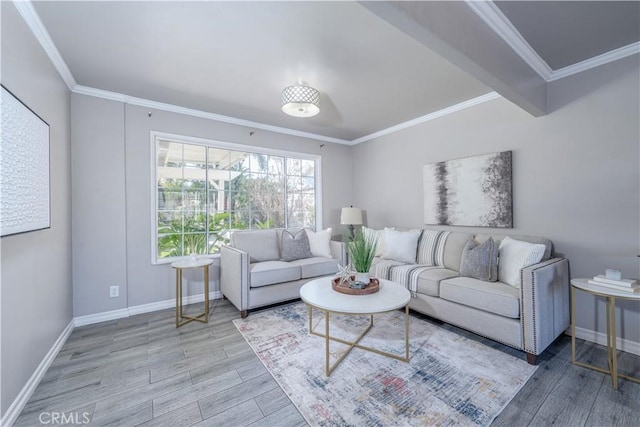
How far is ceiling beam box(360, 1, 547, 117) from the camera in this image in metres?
1.25

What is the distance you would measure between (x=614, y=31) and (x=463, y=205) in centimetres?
184

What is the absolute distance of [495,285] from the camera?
7.62 feet

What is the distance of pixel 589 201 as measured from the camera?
7.66 feet

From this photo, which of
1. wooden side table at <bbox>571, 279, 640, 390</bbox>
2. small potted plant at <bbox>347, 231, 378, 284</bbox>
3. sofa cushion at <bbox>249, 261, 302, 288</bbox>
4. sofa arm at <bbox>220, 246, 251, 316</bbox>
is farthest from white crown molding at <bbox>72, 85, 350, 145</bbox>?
wooden side table at <bbox>571, 279, 640, 390</bbox>

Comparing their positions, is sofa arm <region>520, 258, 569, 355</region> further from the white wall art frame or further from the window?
the window

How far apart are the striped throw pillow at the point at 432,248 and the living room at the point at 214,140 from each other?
30 centimetres

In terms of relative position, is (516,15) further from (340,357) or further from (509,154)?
(340,357)

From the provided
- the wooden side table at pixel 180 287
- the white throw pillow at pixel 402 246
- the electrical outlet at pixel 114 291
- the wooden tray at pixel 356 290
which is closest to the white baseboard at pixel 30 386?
the electrical outlet at pixel 114 291

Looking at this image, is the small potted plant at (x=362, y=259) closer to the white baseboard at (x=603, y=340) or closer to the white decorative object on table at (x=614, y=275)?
the white decorative object on table at (x=614, y=275)

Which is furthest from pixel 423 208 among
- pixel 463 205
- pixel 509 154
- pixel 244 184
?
pixel 244 184

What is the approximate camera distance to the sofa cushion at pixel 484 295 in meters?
2.10

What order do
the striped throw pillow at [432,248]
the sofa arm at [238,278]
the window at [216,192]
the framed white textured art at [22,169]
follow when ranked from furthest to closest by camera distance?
the window at [216,192] < the striped throw pillow at [432,248] < the sofa arm at [238,278] < the framed white textured art at [22,169]

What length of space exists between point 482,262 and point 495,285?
24cm

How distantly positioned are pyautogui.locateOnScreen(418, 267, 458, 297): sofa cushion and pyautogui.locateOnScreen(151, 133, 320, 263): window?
2279mm
